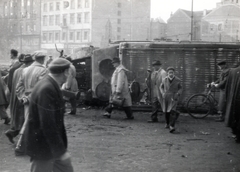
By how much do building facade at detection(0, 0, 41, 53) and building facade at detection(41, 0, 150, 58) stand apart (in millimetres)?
1594

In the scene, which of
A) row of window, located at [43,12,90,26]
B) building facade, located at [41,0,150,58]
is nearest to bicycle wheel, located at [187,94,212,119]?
building facade, located at [41,0,150,58]

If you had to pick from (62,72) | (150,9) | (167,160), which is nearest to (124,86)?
(167,160)

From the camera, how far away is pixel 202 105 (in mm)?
12531

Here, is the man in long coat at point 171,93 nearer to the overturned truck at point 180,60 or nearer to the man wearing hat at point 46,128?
the overturned truck at point 180,60

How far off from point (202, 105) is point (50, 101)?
934 centimetres

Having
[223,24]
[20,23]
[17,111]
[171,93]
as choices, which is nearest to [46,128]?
[17,111]

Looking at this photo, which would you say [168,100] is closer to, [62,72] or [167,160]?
[167,160]

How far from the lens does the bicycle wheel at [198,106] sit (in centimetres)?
1227

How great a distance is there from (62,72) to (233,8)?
56.7m

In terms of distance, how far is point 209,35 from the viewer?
58.8 meters

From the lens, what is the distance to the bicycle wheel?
40.2 feet

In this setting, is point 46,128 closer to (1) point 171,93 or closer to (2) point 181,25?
(1) point 171,93

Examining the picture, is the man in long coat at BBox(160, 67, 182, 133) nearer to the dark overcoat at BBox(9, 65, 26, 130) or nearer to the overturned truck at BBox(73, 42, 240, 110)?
the overturned truck at BBox(73, 42, 240, 110)

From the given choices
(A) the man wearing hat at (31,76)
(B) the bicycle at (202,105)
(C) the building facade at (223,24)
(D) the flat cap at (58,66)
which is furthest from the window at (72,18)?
(D) the flat cap at (58,66)
